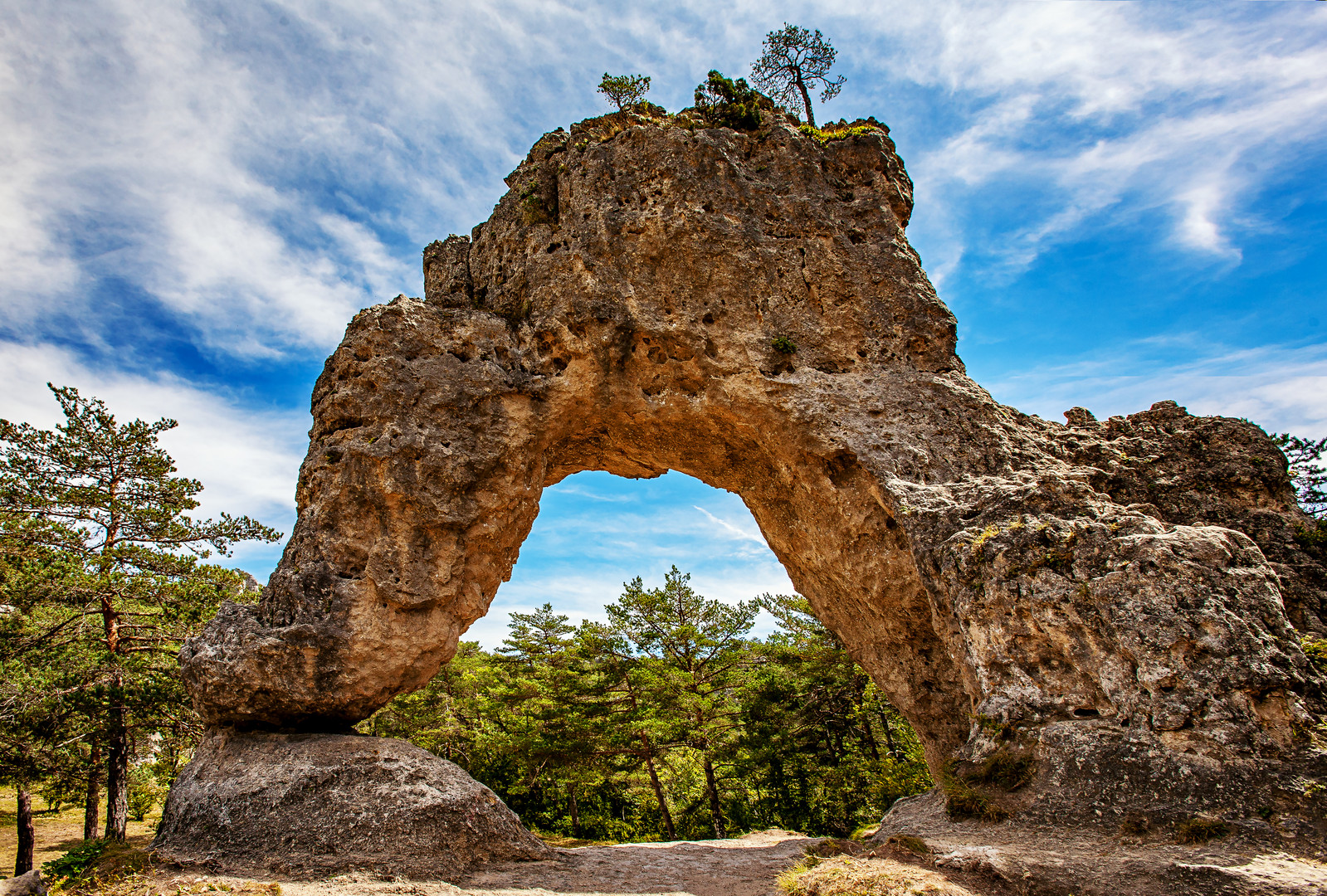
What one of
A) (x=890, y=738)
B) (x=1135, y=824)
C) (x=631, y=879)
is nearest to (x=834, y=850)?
(x=1135, y=824)

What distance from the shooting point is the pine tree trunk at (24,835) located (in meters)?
13.8

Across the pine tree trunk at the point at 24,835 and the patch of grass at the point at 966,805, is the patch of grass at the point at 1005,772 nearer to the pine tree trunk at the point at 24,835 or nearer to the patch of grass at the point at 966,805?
the patch of grass at the point at 966,805

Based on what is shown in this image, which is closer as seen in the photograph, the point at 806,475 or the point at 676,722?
the point at 806,475

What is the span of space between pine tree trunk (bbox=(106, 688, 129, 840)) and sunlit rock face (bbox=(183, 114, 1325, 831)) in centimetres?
569

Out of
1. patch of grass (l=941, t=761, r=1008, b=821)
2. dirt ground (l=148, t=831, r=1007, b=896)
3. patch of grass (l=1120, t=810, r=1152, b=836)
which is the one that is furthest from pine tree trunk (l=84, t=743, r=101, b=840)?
patch of grass (l=1120, t=810, r=1152, b=836)

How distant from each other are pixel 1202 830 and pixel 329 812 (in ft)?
32.7

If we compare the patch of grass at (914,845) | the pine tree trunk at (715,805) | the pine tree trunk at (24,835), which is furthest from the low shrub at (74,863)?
the pine tree trunk at (715,805)

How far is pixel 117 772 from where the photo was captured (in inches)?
523

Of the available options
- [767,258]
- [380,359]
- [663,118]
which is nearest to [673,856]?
[380,359]

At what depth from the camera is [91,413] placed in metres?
14.8

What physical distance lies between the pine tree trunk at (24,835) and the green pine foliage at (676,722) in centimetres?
768

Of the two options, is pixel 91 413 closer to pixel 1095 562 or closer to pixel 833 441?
pixel 833 441

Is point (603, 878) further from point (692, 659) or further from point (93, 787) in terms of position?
point (93, 787)

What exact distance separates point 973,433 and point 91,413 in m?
19.7
